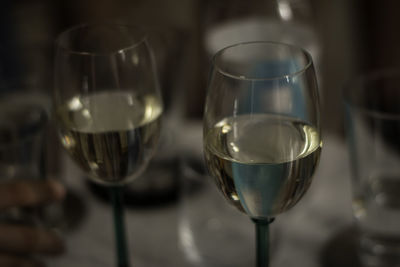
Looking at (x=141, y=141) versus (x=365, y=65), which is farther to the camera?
(x=365, y=65)

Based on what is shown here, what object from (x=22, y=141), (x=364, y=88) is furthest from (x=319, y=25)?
(x=22, y=141)

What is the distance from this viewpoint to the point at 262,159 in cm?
51

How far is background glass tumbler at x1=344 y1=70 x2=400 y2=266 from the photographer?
708 mm

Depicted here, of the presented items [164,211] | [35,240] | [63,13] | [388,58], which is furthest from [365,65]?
[35,240]

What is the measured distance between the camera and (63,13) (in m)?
2.40

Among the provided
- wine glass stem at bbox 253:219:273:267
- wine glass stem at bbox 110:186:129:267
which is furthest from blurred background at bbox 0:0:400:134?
wine glass stem at bbox 253:219:273:267

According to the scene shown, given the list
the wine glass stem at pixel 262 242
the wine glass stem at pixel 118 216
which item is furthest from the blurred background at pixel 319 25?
the wine glass stem at pixel 262 242

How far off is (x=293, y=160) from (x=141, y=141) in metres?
0.16

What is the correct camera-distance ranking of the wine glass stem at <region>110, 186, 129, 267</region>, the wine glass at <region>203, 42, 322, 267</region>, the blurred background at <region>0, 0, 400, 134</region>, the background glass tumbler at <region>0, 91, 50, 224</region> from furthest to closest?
the blurred background at <region>0, 0, 400, 134</region> → the background glass tumbler at <region>0, 91, 50, 224</region> → the wine glass stem at <region>110, 186, 129, 267</region> → the wine glass at <region>203, 42, 322, 267</region>

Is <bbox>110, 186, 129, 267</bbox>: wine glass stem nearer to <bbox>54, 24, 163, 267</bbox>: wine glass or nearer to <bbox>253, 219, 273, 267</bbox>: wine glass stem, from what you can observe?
<bbox>54, 24, 163, 267</bbox>: wine glass

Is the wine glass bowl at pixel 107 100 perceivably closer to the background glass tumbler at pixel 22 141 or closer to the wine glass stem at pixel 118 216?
the wine glass stem at pixel 118 216

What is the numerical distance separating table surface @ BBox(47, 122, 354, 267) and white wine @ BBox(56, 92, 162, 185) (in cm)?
23

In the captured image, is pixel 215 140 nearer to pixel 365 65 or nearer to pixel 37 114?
pixel 37 114

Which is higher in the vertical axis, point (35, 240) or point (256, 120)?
point (256, 120)
